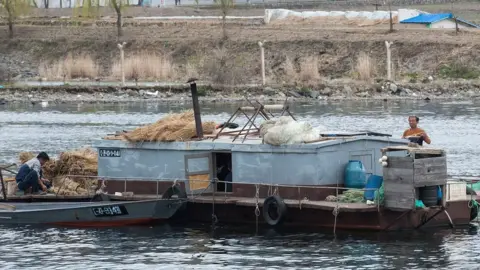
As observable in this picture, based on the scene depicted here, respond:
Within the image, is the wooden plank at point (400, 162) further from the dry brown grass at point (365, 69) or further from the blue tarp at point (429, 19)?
the blue tarp at point (429, 19)

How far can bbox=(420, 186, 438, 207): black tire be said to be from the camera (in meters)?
27.0

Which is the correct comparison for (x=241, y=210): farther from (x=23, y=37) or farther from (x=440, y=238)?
(x=23, y=37)

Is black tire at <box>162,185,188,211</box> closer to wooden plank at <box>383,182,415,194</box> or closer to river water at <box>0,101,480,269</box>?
river water at <box>0,101,480,269</box>

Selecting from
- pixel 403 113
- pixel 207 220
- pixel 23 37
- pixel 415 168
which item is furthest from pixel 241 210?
pixel 23 37

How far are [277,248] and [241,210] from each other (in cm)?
278

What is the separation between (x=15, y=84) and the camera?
85.0 m

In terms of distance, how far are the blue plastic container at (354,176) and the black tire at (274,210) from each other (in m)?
1.65

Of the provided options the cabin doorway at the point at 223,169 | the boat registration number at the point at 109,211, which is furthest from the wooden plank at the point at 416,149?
the boat registration number at the point at 109,211

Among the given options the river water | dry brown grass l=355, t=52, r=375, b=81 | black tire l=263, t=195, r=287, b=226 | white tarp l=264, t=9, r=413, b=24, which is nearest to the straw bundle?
the river water

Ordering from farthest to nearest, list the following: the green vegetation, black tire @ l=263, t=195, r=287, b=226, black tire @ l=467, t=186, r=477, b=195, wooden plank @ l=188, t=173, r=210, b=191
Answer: the green vegetation → wooden plank @ l=188, t=173, r=210, b=191 → black tire @ l=467, t=186, r=477, b=195 → black tire @ l=263, t=195, r=287, b=226

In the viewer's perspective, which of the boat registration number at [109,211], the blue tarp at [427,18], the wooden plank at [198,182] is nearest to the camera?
the wooden plank at [198,182]

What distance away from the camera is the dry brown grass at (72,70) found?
8769cm

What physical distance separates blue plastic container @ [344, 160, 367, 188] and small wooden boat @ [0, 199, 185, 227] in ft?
13.5

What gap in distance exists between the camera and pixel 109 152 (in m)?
31.5
